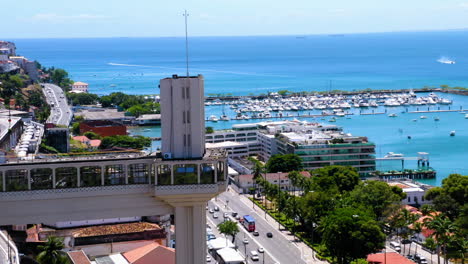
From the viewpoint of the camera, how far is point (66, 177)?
9367mm

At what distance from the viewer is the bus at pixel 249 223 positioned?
79.2 ft

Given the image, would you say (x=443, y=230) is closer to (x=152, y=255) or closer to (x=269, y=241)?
(x=269, y=241)

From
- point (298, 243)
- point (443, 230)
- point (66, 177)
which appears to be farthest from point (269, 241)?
point (66, 177)

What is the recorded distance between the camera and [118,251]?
19.0 metres

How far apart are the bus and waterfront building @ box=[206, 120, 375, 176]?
37.6ft

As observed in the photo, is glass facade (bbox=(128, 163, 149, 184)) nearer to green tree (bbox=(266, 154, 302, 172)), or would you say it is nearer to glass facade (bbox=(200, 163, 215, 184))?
glass facade (bbox=(200, 163, 215, 184))

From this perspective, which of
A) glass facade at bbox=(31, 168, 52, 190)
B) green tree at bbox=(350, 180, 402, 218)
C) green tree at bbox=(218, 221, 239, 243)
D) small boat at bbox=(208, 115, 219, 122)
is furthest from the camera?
small boat at bbox=(208, 115, 219, 122)

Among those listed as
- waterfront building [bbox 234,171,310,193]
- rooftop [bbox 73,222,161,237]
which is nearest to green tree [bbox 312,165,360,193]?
waterfront building [bbox 234,171,310,193]

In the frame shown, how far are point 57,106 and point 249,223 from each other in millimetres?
35667

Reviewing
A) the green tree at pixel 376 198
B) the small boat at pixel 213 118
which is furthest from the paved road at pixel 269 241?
the small boat at pixel 213 118

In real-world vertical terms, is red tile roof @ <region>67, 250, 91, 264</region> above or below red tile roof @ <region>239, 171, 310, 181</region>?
above

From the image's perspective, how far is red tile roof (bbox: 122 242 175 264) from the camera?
17469 mm

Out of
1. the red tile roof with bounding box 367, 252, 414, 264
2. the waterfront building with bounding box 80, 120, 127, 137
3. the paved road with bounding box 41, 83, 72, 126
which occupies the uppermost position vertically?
the paved road with bounding box 41, 83, 72, 126

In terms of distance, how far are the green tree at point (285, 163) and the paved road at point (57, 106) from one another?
1821 centimetres
